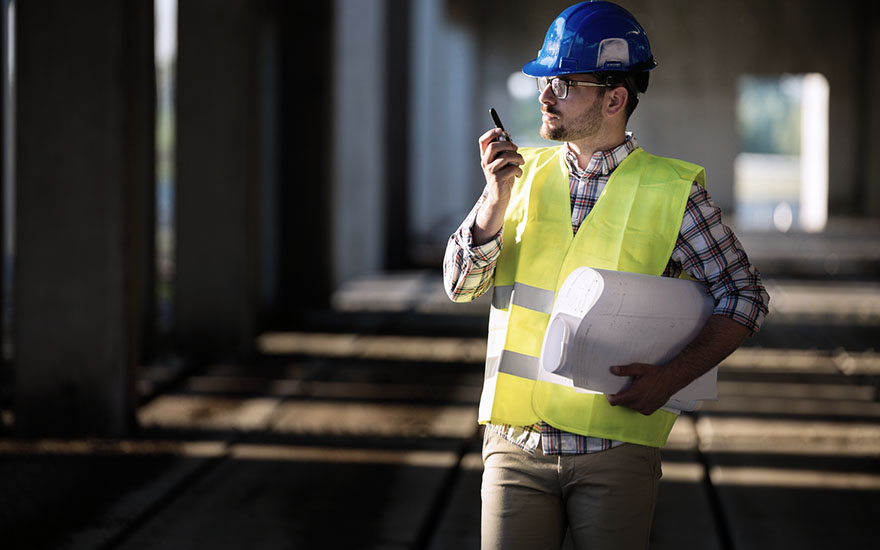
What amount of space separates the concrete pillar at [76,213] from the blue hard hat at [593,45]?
4599mm

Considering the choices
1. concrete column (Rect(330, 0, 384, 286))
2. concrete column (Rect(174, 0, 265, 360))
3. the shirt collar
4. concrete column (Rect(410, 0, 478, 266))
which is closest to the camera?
the shirt collar

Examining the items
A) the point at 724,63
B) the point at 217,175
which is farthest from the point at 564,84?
the point at 724,63

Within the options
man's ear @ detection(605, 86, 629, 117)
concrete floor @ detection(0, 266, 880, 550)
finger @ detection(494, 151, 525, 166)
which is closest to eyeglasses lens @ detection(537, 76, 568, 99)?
man's ear @ detection(605, 86, 629, 117)

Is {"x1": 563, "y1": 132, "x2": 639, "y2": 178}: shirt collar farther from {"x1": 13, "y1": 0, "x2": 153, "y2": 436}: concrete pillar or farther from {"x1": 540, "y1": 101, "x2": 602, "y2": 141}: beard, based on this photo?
Result: {"x1": 13, "y1": 0, "x2": 153, "y2": 436}: concrete pillar

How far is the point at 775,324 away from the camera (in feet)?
39.5

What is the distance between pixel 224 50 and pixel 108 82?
3.17 metres

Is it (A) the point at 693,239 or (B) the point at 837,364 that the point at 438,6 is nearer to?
(B) the point at 837,364

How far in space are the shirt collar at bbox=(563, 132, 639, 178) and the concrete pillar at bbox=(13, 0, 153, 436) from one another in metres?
4.59

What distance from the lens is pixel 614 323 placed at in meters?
2.57

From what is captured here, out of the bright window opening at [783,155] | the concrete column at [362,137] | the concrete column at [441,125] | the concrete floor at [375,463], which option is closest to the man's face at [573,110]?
the concrete floor at [375,463]

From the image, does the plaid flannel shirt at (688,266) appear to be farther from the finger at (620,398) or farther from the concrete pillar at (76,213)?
the concrete pillar at (76,213)

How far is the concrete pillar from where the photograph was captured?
670 cm

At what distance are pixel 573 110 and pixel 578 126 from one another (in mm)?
41

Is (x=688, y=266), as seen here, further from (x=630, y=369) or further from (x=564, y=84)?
(x=564, y=84)
